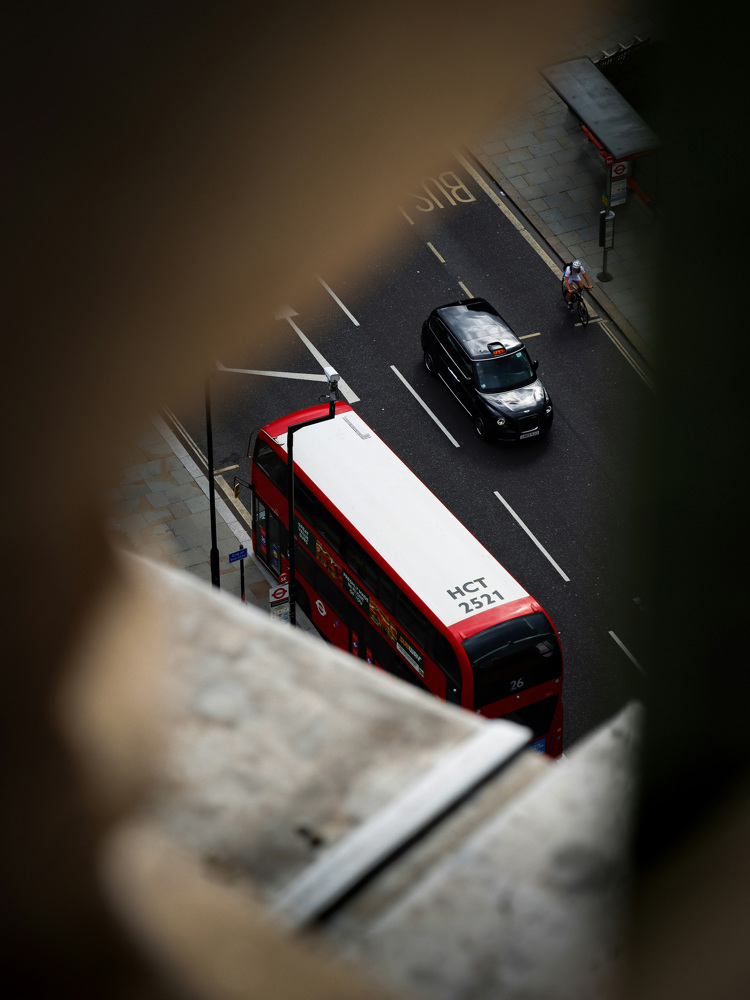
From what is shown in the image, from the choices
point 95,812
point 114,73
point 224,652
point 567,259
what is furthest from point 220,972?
point 567,259

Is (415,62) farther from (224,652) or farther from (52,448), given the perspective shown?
(224,652)

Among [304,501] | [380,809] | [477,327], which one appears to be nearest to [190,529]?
[304,501]

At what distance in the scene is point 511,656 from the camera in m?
17.8

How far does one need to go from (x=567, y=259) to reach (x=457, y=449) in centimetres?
680

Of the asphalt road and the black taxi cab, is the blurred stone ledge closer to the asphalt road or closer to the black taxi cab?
the asphalt road

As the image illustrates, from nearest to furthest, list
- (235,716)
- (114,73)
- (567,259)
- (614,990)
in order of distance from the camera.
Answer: (114,73), (614,990), (235,716), (567,259)

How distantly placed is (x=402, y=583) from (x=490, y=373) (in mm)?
8570

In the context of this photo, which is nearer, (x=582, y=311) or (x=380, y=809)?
(x=380, y=809)

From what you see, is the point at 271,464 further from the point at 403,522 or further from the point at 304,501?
the point at 403,522

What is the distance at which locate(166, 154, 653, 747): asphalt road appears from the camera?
2272 cm

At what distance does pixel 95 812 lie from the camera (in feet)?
3.06

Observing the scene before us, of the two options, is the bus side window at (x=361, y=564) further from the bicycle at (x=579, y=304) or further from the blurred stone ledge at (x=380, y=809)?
the blurred stone ledge at (x=380, y=809)

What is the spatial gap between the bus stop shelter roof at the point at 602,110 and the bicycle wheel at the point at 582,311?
3.13 m

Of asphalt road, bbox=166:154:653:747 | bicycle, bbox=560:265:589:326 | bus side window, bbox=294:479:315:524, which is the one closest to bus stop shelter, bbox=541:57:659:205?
bicycle, bbox=560:265:589:326
